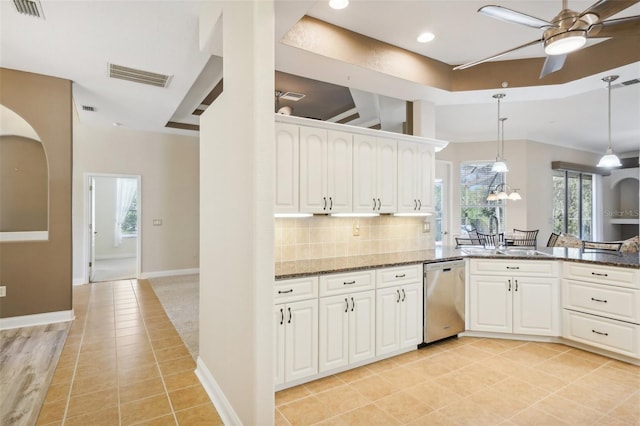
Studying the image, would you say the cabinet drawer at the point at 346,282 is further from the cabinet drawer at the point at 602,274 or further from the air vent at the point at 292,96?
the air vent at the point at 292,96

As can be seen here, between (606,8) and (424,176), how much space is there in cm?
216

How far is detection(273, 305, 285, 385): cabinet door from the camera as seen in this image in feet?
8.23

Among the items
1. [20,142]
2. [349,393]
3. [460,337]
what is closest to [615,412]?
[460,337]

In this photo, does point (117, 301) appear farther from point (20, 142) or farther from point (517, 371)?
point (517, 371)

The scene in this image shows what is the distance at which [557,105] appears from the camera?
5.53 meters

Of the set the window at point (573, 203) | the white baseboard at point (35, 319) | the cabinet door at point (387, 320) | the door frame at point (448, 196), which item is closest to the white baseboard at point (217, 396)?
the cabinet door at point (387, 320)

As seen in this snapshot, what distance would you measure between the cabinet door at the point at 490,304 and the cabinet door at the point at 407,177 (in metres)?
1.09

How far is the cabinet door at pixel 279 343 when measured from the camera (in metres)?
2.51

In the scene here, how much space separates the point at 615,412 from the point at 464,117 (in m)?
4.96

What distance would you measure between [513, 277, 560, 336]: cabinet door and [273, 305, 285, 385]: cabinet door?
264 centimetres

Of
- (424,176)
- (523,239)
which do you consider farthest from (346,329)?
(523,239)

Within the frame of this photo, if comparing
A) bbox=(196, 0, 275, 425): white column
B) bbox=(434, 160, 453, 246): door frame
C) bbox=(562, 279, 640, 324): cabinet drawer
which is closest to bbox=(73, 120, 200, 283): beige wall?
bbox=(196, 0, 275, 425): white column

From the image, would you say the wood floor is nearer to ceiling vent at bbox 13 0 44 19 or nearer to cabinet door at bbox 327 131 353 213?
cabinet door at bbox 327 131 353 213

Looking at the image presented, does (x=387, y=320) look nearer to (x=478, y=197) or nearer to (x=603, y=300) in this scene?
(x=603, y=300)
